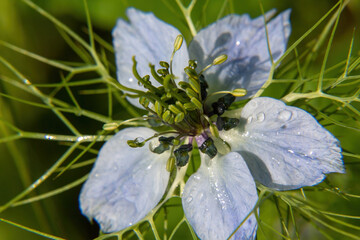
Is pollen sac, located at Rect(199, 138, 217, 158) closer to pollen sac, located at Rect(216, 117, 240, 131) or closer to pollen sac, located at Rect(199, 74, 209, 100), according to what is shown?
pollen sac, located at Rect(216, 117, 240, 131)

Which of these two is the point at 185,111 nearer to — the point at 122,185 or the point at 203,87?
the point at 203,87

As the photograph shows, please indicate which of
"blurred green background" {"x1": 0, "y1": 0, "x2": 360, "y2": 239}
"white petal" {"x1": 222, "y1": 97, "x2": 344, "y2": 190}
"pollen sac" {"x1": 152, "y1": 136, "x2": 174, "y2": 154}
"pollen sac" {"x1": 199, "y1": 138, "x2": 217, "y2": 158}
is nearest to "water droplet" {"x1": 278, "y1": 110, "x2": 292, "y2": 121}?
"white petal" {"x1": 222, "y1": 97, "x2": 344, "y2": 190}

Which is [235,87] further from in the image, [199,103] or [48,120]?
[48,120]

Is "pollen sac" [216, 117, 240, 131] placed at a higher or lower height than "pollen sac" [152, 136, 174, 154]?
lower

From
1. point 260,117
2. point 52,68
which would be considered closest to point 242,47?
point 260,117

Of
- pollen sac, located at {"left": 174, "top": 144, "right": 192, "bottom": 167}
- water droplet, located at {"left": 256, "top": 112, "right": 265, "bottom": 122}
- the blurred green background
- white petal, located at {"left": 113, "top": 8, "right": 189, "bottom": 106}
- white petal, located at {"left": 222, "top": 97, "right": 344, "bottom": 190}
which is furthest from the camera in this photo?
the blurred green background

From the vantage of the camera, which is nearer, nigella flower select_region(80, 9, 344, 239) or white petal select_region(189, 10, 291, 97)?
nigella flower select_region(80, 9, 344, 239)
